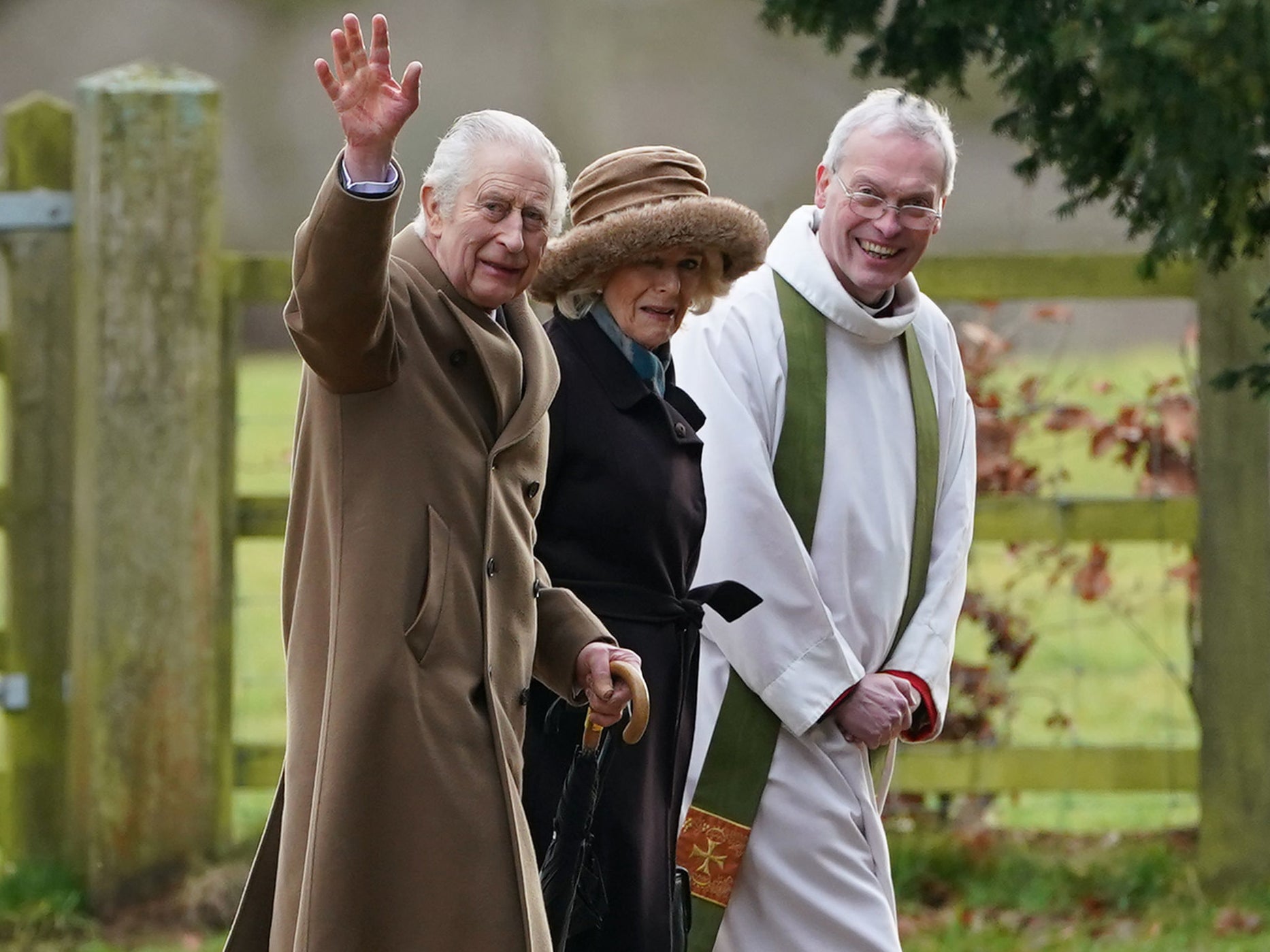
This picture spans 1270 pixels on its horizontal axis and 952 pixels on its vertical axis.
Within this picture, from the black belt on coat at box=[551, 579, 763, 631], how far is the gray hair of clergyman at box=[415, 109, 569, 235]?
2.03 feet

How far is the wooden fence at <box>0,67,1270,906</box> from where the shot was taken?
4.75 metres

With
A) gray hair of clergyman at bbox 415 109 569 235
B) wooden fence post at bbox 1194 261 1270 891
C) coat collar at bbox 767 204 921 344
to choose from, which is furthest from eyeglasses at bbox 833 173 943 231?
wooden fence post at bbox 1194 261 1270 891

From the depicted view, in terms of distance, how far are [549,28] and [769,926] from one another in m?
6.04

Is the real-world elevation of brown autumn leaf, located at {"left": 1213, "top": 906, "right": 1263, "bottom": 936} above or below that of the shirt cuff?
below

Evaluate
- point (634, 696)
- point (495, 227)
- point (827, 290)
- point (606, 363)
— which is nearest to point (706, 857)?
point (634, 696)

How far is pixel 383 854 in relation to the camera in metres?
2.69

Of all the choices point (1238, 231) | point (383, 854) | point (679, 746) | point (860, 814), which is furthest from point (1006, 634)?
point (383, 854)

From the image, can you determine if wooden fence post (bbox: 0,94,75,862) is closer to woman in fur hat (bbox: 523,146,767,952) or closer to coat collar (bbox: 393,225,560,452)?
woman in fur hat (bbox: 523,146,767,952)

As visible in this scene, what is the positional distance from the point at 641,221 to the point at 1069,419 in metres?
2.30

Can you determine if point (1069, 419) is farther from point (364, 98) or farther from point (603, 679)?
point (364, 98)

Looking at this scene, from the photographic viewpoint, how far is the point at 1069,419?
5.23m

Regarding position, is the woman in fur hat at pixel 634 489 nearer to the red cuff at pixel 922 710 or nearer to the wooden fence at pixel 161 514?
the red cuff at pixel 922 710

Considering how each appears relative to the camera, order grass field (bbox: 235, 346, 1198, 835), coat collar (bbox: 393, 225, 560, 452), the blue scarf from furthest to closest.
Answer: grass field (bbox: 235, 346, 1198, 835), the blue scarf, coat collar (bbox: 393, 225, 560, 452)

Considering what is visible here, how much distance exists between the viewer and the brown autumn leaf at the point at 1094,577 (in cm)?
527
